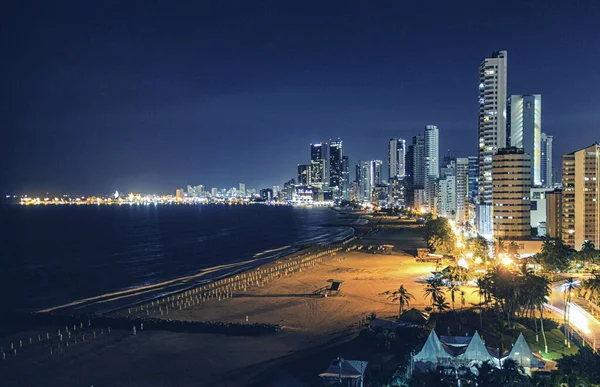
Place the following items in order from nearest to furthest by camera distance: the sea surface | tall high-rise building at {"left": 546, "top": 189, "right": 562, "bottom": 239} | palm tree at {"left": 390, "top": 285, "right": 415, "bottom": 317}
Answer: palm tree at {"left": 390, "top": 285, "right": 415, "bottom": 317} < the sea surface < tall high-rise building at {"left": 546, "top": 189, "right": 562, "bottom": 239}

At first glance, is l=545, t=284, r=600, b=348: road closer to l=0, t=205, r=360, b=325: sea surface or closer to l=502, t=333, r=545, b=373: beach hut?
l=502, t=333, r=545, b=373: beach hut

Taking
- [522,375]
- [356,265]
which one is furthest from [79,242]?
[522,375]

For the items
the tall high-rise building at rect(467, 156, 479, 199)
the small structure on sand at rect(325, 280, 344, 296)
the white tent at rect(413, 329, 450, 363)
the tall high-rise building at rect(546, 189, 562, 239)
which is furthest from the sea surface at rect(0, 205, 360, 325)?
the tall high-rise building at rect(467, 156, 479, 199)

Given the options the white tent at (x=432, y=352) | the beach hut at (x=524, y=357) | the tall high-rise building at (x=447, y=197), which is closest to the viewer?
the beach hut at (x=524, y=357)

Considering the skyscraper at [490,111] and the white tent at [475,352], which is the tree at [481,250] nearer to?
the white tent at [475,352]

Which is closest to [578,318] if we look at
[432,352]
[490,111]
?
[432,352]

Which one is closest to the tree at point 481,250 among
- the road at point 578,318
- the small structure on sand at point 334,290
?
the road at point 578,318
